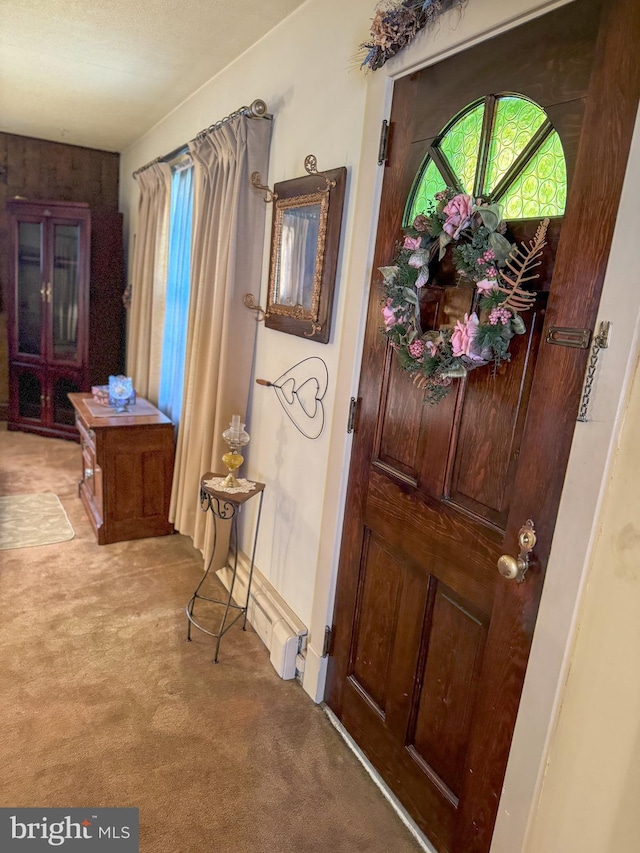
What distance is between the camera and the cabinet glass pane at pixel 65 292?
4.60 meters

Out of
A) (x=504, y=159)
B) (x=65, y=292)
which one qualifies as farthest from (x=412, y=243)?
(x=65, y=292)

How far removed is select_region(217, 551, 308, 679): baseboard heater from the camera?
2.12 m

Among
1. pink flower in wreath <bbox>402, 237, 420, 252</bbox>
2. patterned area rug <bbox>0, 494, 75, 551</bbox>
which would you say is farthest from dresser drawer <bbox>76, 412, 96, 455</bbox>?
pink flower in wreath <bbox>402, 237, 420, 252</bbox>

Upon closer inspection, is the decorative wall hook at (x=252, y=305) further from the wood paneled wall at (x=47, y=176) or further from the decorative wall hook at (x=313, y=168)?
the wood paneled wall at (x=47, y=176)

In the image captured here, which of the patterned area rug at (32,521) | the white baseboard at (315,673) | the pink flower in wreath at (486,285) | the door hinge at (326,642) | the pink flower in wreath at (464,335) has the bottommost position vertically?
the patterned area rug at (32,521)

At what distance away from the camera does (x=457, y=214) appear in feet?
4.26

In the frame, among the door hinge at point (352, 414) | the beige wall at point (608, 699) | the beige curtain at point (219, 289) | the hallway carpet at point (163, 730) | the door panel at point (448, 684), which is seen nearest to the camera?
the beige wall at point (608, 699)

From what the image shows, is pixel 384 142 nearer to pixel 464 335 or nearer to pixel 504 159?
pixel 504 159

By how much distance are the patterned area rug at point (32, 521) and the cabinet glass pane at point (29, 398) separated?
5.17 ft

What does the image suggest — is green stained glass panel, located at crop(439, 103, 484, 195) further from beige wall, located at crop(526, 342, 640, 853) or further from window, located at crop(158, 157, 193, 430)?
window, located at crop(158, 157, 193, 430)

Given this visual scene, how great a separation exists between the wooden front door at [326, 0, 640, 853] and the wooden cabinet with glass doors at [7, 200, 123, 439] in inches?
142

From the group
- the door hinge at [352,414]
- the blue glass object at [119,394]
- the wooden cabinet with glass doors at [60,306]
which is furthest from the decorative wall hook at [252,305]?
the wooden cabinet with glass doors at [60,306]

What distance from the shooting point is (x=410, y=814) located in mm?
1607

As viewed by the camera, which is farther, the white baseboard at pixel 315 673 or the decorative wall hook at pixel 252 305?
the decorative wall hook at pixel 252 305
